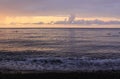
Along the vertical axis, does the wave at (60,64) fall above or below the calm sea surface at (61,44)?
above

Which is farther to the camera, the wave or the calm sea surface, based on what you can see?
the calm sea surface

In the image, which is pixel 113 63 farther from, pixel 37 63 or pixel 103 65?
pixel 37 63

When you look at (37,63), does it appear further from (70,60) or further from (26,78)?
(26,78)

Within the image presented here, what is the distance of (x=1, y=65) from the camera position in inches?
1095

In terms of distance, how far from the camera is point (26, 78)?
65.6 feet

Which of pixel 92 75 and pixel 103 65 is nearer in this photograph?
pixel 92 75

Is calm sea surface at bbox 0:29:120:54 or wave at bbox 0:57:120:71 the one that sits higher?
wave at bbox 0:57:120:71

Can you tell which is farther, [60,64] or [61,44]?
[61,44]

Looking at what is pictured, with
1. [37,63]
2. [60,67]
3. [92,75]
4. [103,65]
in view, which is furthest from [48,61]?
[92,75]

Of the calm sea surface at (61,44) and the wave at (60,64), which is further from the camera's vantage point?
the calm sea surface at (61,44)

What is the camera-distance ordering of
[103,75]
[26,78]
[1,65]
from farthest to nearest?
[1,65] < [103,75] < [26,78]

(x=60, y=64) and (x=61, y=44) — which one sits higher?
(x=60, y=64)

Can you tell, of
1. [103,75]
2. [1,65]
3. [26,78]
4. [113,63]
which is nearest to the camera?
[26,78]

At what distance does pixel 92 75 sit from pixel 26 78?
474 centimetres
